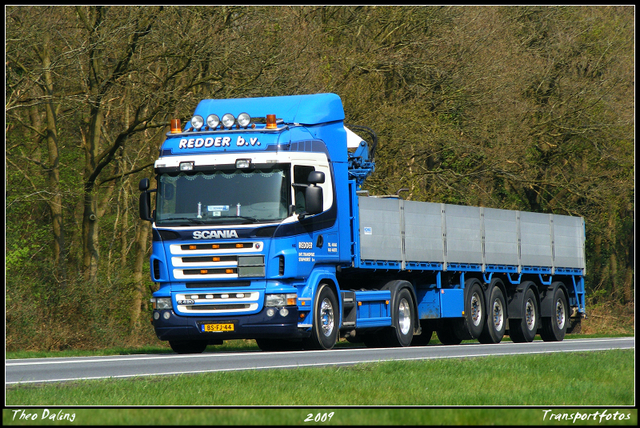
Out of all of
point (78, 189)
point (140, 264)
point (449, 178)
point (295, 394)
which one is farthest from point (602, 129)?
point (295, 394)

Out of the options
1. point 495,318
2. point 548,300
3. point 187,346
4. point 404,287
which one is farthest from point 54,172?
point 548,300

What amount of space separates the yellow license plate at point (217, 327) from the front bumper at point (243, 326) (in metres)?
0.04

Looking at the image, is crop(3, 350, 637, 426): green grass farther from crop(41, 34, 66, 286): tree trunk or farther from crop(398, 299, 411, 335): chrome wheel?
crop(41, 34, 66, 286): tree trunk

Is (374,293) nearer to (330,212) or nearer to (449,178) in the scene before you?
(330,212)

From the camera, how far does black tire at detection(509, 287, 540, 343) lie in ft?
81.3

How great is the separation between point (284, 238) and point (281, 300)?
0.98m

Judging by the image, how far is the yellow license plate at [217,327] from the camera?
54.7ft

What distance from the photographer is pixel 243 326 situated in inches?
655

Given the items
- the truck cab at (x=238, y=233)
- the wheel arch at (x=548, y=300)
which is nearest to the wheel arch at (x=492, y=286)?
the wheel arch at (x=548, y=300)

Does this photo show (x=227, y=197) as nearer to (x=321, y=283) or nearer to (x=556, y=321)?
(x=321, y=283)

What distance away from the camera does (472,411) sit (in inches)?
317

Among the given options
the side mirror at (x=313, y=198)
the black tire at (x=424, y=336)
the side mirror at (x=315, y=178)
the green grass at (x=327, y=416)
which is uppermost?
the side mirror at (x=315, y=178)

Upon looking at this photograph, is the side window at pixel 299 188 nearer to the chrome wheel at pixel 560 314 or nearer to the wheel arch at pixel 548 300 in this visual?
the wheel arch at pixel 548 300

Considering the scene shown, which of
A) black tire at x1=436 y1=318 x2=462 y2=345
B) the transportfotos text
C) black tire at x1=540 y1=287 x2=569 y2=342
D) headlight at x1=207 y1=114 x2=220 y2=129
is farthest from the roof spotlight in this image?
black tire at x1=540 y1=287 x2=569 y2=342
